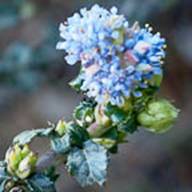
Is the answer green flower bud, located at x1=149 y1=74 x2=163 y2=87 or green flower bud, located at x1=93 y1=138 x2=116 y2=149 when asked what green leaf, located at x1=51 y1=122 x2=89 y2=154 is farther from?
green flower bud, located at x1=149 y1=74 x2=163 y2=87

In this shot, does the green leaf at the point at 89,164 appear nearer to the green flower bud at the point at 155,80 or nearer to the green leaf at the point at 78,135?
the green leaf at the point at 78,135

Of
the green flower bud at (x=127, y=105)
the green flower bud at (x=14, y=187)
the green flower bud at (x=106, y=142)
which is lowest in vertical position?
the green flower bud at (x=106, y=142)

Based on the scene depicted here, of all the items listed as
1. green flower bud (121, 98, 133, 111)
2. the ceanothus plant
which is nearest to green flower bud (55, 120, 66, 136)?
the ceanothus plant

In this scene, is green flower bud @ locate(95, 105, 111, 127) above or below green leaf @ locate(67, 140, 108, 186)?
above

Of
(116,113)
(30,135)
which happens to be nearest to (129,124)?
(116,113)

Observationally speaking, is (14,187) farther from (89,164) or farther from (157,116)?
(157,116)

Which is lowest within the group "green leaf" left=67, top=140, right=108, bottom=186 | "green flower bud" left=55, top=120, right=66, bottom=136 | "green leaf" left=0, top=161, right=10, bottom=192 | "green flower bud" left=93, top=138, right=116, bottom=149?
"green leaf" left=67, top=140, right=108, bottom=186

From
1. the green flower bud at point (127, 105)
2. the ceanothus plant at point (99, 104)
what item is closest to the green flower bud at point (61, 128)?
the ceanothus plant at point (99, 104)
